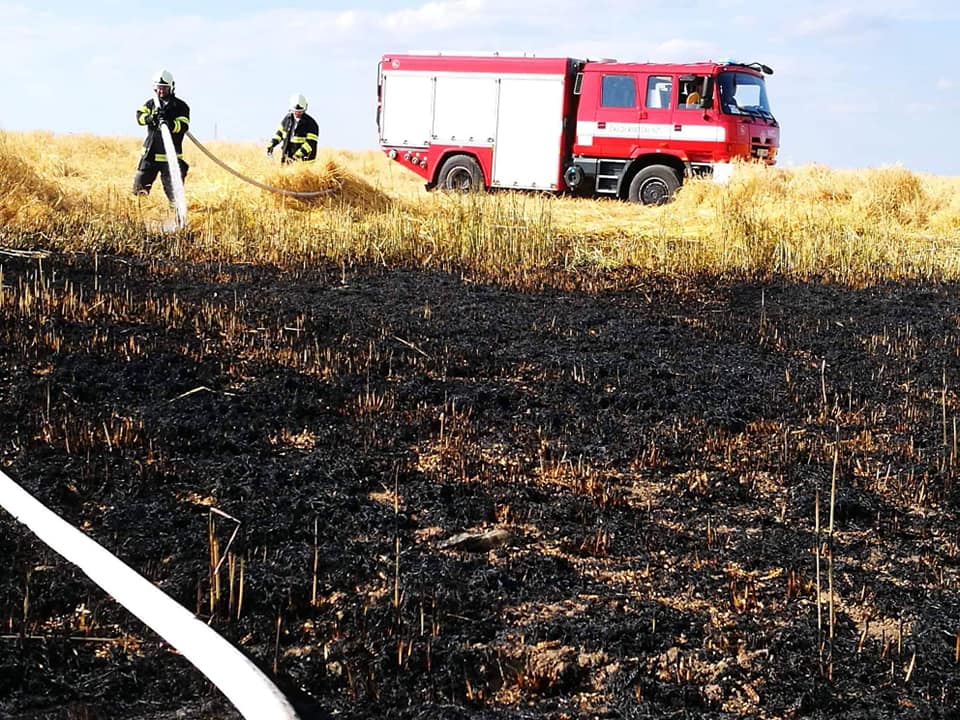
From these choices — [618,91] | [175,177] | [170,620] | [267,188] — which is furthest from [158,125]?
[170,620]

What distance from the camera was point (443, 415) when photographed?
5.22 m

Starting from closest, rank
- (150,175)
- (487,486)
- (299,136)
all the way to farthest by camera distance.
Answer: (487,486), (150,175), (299,136)

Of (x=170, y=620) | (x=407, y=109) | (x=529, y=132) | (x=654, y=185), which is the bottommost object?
(x=170, y=620)

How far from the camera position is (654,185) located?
16547 millimetres

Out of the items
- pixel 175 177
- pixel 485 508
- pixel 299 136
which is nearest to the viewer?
pixel 485 508

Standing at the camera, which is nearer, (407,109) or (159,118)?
(159,118)

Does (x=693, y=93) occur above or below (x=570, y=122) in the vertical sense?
above

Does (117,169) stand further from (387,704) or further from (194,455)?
(387,704)

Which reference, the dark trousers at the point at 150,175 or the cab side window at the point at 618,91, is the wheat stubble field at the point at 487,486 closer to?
the dark trousers at the point at 150,175

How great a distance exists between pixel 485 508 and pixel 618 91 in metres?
13.6

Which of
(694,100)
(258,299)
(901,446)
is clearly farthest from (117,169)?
(901,446)

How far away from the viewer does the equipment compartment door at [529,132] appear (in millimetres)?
17391

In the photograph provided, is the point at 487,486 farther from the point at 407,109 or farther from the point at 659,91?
the point at 407,109

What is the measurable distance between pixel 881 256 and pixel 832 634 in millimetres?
8587
